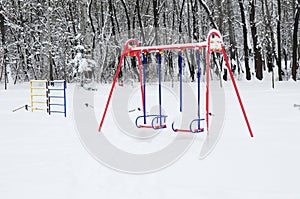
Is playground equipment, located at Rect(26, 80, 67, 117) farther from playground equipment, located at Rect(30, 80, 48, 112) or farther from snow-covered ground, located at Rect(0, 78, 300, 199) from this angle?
snow-covered ground, located at Rect(0, 78, 300, 199)

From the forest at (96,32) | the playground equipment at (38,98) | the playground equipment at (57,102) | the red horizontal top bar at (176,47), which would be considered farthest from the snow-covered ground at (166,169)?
the forest at (96,32)

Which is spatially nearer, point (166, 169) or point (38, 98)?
point (166, 169)

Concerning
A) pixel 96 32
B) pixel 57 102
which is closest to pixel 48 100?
pixel 57 102

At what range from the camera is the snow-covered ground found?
4.13 metres

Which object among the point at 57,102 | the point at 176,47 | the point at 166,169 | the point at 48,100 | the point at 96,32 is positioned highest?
the point at 96,32

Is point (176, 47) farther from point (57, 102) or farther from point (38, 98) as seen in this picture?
point (38, 98)

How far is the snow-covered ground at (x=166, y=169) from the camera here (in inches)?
163

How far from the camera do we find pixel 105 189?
4242 mm

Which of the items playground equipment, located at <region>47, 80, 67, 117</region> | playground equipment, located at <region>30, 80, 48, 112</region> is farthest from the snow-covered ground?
playground equipment, located at <region>30, 80, 48, 112</region>

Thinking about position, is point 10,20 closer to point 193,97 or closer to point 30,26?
point 30,26

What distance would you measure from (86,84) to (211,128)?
16.9 metres

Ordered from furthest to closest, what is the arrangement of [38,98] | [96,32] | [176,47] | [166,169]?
[96,32]
[38,98]
[176,47]
[166,169]

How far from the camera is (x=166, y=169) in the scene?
504 cm

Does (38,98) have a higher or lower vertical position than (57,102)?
higher
